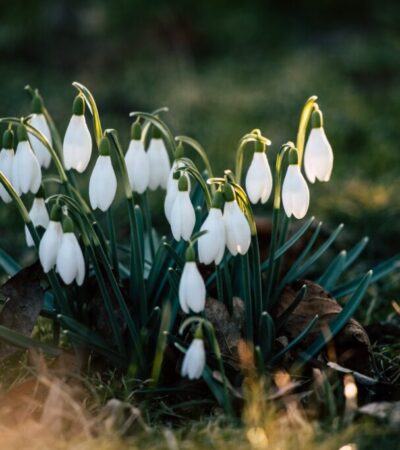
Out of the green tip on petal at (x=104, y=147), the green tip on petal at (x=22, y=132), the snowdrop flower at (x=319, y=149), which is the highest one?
the green tip on petal at (x=22, y=132)

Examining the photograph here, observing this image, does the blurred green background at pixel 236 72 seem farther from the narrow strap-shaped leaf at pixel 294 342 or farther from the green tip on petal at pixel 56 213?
the green tip on petal at pixel 56 213

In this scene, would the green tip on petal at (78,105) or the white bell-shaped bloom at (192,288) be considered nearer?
the white bell-shaped bloom at (192,288)

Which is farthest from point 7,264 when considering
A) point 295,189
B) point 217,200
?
point 295,189

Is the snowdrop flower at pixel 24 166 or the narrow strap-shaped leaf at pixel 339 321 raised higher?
the snowdrop flower at pixel 24 166

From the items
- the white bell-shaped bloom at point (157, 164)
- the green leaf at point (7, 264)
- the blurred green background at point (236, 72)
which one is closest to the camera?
the white bell-shaped bloom at point (157, 164)

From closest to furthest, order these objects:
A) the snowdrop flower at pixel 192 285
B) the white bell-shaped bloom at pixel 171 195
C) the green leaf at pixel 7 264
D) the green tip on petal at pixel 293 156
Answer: the snowdrop flower at pixel 192 285 < the green tip on petal at pixel 293 156 < the white bell-shaped bloom at pixel 171 195 < the green leaf at pixel 7 264

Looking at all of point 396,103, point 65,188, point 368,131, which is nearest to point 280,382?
point 65,188

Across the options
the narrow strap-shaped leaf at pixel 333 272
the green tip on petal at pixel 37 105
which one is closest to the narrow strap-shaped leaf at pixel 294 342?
the narrow strap-shaped leaf at pixel 333 272
